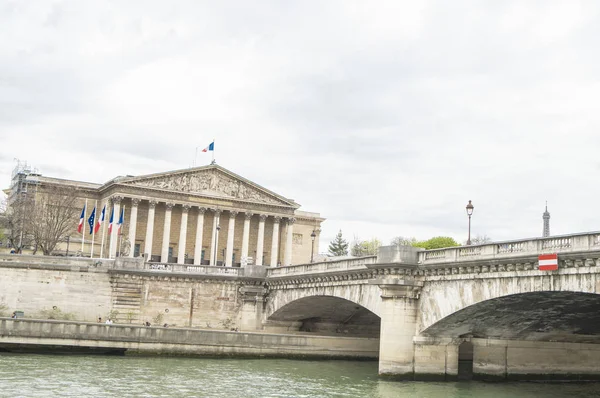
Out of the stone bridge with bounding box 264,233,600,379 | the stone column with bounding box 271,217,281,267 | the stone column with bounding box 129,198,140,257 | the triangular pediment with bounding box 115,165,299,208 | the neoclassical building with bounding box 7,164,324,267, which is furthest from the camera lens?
the stone column with bounding box 271,217,281,267

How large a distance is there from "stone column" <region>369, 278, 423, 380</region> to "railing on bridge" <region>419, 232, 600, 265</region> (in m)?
1.81

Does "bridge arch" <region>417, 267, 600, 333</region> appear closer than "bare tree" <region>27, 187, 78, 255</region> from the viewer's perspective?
Yes

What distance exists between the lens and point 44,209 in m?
84.1

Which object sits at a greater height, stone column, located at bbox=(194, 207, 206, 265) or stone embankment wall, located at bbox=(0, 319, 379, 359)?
stone column, located at bbox=(194, 207, 206, 265)

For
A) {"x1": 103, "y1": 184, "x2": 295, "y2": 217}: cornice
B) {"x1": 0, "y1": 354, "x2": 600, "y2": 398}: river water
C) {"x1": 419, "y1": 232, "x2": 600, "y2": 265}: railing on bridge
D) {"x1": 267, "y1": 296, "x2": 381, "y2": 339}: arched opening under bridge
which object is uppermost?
{"x1": 103, "y1": 184, "x2": 295, "y2": 217}: cornice

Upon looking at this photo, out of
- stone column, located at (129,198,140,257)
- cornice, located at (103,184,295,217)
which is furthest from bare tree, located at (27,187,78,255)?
stone column, located at (129,198,140,257)

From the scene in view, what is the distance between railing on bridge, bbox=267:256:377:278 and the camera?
44438mm

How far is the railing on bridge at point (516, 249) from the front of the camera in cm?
2877

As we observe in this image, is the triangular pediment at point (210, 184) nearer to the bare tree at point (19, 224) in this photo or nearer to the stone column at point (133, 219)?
the stone column at point (133, 219)

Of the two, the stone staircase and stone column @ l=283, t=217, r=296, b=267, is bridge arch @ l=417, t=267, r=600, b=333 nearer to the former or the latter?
the stone staircase

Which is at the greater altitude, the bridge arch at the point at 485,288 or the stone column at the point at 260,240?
the stone column at the point at 260,240

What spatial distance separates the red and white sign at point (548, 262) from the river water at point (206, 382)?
815cm

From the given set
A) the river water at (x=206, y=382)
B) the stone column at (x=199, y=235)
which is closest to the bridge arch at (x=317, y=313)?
the river water at (x=206, y=382)

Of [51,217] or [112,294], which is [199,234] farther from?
[112,294]
